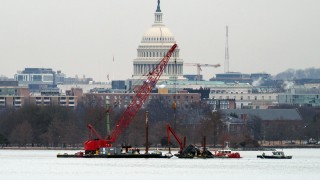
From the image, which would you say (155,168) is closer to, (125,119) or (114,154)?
(114,154)

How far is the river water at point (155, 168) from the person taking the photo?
134m

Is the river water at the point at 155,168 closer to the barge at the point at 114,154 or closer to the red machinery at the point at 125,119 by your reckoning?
the barge at the point at 114,154

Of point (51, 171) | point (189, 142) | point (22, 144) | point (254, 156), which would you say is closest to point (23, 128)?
point (22, 144)

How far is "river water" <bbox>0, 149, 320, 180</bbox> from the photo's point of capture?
133625mm

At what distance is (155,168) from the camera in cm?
14312

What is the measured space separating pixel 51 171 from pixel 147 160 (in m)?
19.0

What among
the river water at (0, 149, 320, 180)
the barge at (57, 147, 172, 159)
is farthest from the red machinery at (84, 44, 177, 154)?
the river water at (0, 149, 320, 180)

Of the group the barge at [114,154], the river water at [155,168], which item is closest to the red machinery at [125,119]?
the barge at [114,154]

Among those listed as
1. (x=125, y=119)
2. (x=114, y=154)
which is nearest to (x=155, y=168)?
(x=114, y=154)

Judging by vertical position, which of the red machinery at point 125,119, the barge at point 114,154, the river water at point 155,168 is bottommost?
the river water at point 155,168

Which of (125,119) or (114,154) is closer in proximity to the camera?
(114,154)

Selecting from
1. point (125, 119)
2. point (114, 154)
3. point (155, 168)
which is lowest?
point (155, 168)

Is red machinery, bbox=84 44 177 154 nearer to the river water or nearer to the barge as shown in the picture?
the barge

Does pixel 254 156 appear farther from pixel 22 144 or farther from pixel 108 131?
pixel 22 144
